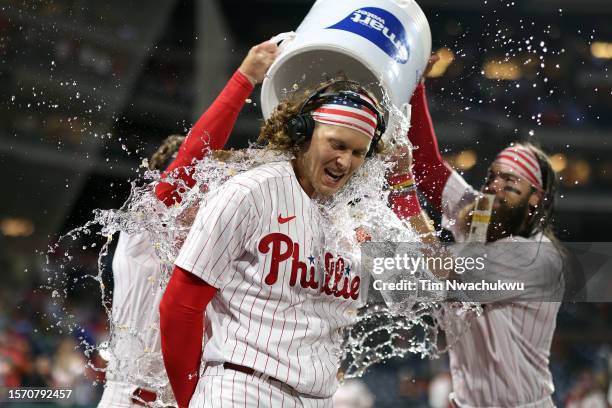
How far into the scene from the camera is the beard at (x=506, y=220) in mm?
2512

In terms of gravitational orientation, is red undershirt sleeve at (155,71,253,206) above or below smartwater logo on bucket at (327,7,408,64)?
below

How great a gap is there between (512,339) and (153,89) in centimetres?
255

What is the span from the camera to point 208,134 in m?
2.19

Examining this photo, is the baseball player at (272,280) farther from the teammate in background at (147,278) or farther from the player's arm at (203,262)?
the teammate in background at (147,278)

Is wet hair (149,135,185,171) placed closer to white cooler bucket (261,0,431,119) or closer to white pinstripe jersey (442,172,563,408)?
white cooler bucket (261,0,431,119)

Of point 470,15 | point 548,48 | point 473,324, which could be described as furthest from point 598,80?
point 473,324

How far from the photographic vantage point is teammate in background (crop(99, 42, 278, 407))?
86.8 inches

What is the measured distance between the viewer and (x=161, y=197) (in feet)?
7.35

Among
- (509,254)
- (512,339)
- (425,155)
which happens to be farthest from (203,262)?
(512,339)

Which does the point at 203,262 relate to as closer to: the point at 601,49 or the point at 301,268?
the point at 301,268

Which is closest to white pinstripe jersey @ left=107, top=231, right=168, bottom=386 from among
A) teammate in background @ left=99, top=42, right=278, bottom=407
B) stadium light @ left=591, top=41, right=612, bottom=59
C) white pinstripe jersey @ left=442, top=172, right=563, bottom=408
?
teammate in background @ left=99, top=42, right=278, bottom=407

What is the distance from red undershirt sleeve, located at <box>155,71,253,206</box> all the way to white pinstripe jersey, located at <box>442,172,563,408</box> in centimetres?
82

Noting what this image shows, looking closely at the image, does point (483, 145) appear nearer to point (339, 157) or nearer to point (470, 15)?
point (470, 15)

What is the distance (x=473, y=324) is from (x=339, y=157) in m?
1.05
